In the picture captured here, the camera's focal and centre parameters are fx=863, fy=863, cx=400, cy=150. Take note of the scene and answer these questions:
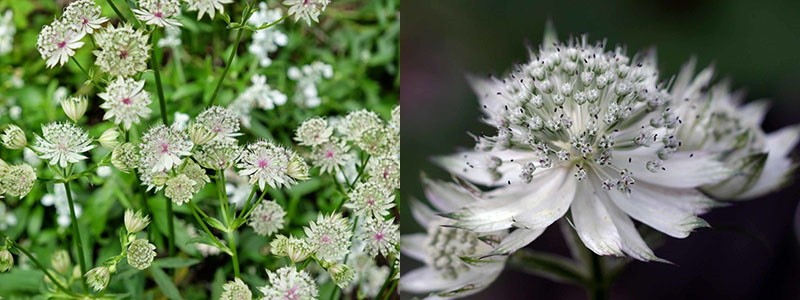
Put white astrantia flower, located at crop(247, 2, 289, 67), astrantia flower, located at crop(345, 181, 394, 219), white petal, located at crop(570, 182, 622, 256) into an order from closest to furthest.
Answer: white petal, located at crop(570, 182, 622, 256)
astrantia flower, located at crop(345, 181, 394, 219)
white astrantia flower, located at crop(247, 2, 289, 67)

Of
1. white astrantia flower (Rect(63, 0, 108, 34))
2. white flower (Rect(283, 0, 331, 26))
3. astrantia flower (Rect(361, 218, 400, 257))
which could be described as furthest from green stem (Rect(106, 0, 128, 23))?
astrantia flower (Rect(361, 218, 400, 257))

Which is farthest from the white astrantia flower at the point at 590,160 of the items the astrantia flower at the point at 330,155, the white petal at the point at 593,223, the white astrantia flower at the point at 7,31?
the white astrantia flower at the point at 7,31

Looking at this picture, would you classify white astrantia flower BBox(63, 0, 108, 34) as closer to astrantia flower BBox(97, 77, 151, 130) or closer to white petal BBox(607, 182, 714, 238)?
astrantia flower BBox(97, 77, 151, 130)

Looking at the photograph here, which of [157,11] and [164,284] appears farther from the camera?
[164,284]

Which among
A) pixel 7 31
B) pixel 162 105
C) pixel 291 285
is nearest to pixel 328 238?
pixel 291 285

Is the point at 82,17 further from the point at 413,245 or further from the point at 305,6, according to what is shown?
the point at 413,245

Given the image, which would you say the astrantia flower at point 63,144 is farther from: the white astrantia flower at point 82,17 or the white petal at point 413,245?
the white petal at point 413,245
